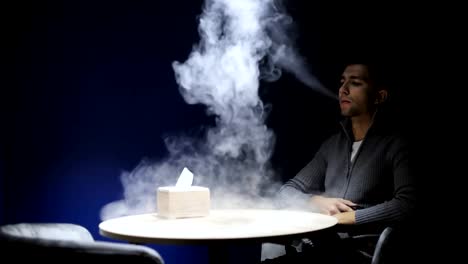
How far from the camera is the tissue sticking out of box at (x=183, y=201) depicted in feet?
9.07

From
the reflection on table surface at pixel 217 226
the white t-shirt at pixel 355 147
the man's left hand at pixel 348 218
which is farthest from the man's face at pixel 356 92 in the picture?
the reflection on table surface at pixel 217 226

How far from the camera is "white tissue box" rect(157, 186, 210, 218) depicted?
2.76 m

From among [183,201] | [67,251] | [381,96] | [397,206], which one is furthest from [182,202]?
[381,96]

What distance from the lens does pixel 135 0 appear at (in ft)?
12.7

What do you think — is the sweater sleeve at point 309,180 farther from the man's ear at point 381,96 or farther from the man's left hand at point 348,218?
the man's left hand at point 348,218

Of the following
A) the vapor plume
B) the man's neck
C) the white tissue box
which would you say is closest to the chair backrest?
the white tissue box

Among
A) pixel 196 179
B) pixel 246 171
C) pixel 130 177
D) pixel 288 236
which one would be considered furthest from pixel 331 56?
pixel 288 236

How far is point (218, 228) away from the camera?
2.47 m

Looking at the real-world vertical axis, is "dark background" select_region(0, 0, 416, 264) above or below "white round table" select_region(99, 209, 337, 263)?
above

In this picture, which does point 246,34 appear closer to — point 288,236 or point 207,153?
point 207,153

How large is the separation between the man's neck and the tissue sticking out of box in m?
1.43

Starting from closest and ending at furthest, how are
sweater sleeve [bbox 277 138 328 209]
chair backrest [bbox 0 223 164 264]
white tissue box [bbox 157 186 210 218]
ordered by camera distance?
chair backrest [bbox 0 223 164 264] < white tissue box [bbox 157 186 210 218] < sweater sleeve [bbox 277 138 328 209]

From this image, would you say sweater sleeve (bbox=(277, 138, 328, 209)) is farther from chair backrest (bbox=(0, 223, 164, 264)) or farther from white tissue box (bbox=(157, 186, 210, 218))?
chair backrest (bbox=(0, 223, 164, 264))

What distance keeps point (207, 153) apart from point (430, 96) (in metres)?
1.71
